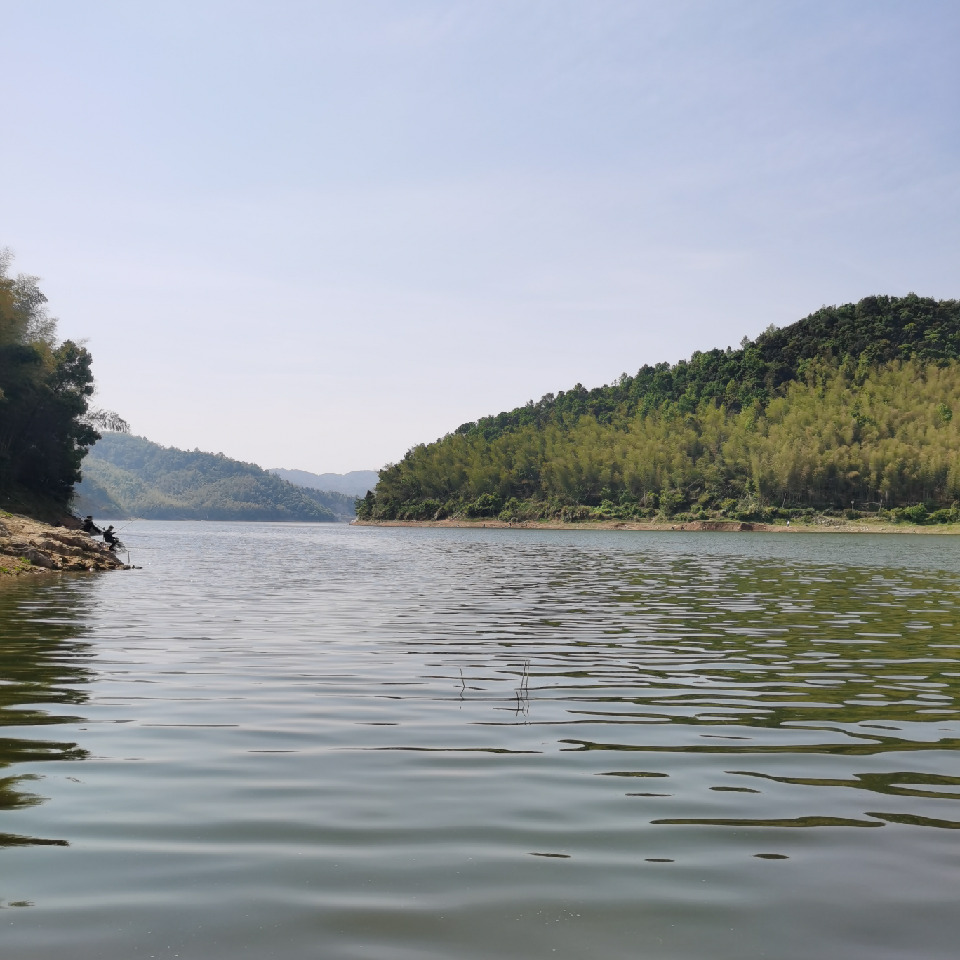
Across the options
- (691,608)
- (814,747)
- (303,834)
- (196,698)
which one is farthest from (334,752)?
(691,608)

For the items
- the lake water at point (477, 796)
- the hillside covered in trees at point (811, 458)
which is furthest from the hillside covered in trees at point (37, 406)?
the hillside covered in trees at point (811, 458)

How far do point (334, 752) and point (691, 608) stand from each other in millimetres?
18064

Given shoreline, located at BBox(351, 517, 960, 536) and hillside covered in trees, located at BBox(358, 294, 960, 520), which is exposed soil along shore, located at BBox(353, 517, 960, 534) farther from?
hillside covered in trees, located at BBox(358, 294, 960, 520)

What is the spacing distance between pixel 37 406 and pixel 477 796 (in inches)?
3036

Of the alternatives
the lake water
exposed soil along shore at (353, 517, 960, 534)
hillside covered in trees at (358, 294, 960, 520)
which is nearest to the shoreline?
exposed soil along shore at (353, 517, 960, 534)

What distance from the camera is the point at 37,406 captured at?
75.7 m

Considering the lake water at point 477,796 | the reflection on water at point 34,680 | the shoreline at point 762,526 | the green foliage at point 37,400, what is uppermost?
the green foliage at point 37,400

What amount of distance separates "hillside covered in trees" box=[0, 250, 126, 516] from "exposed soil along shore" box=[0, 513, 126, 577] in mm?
27012

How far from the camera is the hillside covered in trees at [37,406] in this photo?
231ft

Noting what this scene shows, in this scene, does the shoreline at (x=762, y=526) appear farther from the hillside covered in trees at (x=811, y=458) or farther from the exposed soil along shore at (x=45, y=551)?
the exposed soil along shore at (x=45, y=551)

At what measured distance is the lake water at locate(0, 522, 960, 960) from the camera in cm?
513

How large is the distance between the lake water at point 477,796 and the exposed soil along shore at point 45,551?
1857 centimetres

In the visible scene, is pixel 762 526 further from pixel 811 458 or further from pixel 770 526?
pixel 811 458

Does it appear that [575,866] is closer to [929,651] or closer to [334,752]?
[334,752]
